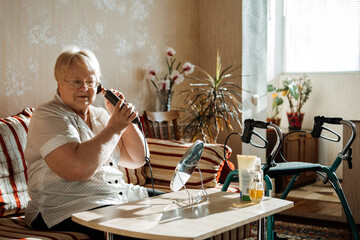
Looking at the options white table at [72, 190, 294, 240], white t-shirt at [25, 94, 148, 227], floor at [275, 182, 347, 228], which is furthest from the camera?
floor at [275, 182, 347, 228]

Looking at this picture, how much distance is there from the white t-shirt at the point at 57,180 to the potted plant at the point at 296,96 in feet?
12.3

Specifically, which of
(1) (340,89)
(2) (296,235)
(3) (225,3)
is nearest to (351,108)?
(1) (340,89)

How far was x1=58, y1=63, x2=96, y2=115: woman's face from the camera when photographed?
1955 mm

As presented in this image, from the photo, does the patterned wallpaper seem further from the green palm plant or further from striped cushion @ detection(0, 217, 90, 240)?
striped cushion @ detection(0, 217, 90, 240)

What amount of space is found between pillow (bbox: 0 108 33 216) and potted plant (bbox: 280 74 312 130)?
3.63 metres

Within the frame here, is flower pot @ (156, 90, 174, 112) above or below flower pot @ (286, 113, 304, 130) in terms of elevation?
above

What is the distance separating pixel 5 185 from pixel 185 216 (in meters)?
1.09

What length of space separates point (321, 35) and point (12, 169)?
169 inches

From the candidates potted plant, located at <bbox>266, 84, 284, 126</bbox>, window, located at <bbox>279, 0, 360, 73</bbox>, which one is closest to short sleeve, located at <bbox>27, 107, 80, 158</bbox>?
potted plant, located at <bbox>266, 84, 284, 126</bbox>

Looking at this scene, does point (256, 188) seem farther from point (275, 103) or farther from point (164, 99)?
point (275, 103)

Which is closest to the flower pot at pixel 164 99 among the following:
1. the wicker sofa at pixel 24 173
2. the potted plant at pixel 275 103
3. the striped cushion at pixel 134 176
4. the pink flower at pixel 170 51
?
the pink flower at pixel 170 51

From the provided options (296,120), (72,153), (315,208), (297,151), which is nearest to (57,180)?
(72,153)

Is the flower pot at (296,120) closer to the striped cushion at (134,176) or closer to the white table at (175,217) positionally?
the striped cushion at (134,176)

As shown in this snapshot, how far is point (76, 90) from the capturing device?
1959 mm
